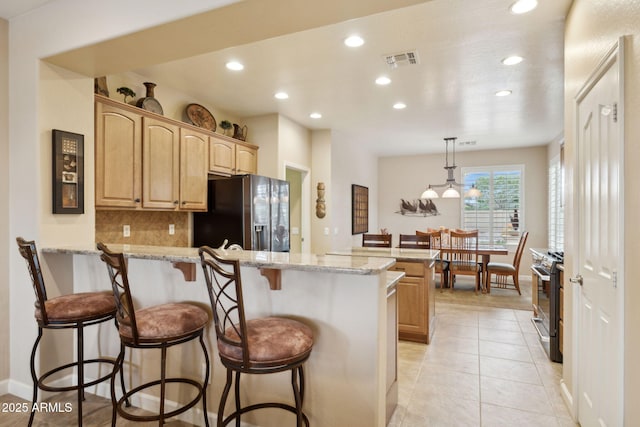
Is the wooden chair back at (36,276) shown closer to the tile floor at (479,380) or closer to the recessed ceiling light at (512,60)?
the tile floor at (479,380)

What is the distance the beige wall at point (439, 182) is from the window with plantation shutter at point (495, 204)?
114mm

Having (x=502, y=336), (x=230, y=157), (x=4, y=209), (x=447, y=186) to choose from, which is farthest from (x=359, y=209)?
(x=4, y=209)

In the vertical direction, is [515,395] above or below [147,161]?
below

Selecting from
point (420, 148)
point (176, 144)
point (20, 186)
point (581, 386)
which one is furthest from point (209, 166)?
point (420, 148)

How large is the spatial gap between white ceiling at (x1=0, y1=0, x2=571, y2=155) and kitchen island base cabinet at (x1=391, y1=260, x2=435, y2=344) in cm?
195

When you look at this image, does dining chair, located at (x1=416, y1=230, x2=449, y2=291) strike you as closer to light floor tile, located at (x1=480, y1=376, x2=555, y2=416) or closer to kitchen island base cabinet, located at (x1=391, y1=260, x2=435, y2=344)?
kitchen island base cabinet, located at (x1=391, y1=260, x2=435, y2=344)

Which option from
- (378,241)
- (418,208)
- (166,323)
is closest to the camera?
(166,323)

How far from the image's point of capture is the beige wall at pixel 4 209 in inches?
97.0

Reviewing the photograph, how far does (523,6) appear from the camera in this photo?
2318 mm

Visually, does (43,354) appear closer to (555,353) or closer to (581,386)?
(581,386)

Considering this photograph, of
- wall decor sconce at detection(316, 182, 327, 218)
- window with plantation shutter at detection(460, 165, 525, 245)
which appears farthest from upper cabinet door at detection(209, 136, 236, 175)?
window with plantation shutter at detection(460, 165, 525, 245)

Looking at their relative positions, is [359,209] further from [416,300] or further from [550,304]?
[550,304]

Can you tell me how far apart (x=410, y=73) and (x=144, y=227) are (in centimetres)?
311

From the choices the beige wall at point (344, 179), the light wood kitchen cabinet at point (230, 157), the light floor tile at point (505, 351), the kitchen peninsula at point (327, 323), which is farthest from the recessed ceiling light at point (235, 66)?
the light floor tile at point (505, 351)
